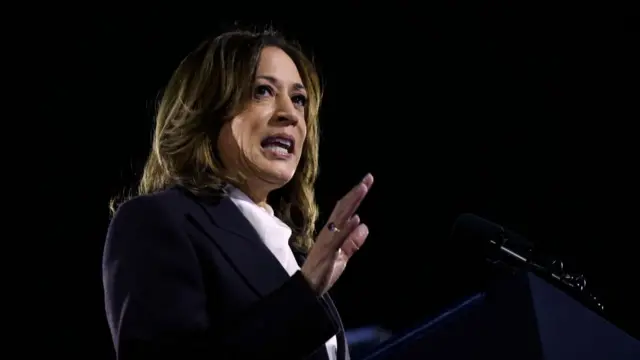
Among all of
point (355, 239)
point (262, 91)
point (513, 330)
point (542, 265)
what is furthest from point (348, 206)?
point (262, 91)

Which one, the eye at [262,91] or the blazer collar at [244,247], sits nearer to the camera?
the blazer collar at [244,247]

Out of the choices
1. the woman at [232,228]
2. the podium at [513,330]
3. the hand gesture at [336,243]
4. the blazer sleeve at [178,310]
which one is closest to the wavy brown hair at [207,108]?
the woman at [232,228]

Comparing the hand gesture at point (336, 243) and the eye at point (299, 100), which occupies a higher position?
the eye at point (299, 100)

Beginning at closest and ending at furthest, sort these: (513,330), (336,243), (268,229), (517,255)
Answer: (513,330), (336,243), (517,255), (268,229)

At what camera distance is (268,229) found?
5.33ft

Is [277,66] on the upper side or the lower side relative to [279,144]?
upper

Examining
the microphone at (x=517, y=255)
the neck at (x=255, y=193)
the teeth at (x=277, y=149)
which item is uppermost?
the teeth at (x=277, y=149)

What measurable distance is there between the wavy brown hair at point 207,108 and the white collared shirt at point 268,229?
4cm

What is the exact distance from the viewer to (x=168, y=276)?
4.37ft

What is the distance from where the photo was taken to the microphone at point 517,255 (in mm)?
1430

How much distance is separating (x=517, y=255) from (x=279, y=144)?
515 millimetres

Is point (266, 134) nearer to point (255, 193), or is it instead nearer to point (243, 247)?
point (255, 193)

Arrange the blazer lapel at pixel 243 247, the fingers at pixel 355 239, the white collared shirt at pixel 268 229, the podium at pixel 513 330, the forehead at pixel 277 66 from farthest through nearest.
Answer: the forehead at pixel 277 66 < the white collared shirt at pixel 268 229 < the blazer lapel at pixel 243 247 < the fingers at pixel 355 239 < the podium at pixel 513 330

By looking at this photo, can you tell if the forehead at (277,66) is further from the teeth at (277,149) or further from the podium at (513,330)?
the podium at (513,330)
